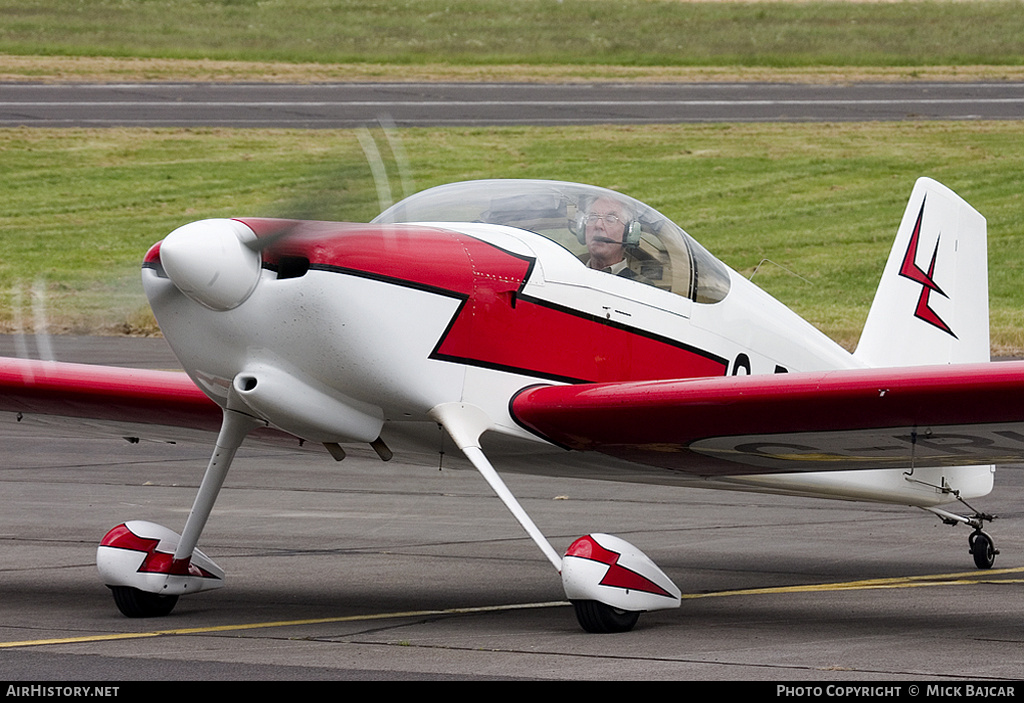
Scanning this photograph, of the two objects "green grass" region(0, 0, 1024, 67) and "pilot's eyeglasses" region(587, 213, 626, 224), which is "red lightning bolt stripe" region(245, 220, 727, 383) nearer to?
"pilot's eyeglasses" region(587, 213, 626, 224)

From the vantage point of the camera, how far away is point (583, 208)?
8.20 m

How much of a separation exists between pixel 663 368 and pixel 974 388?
1.89 metres

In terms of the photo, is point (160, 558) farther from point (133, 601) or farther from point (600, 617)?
point (600, 617)

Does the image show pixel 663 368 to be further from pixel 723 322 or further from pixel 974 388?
pixel 974 388

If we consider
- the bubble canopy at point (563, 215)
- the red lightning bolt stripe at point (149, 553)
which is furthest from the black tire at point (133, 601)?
the bubble canopy at point (563, 215)

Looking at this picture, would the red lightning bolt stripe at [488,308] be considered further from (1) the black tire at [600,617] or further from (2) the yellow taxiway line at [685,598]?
(2) the yellow taxiway line at [685,598]

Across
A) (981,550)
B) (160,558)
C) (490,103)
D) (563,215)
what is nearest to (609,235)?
(563,215)

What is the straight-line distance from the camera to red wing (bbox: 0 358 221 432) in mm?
8930

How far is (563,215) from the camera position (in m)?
8.18

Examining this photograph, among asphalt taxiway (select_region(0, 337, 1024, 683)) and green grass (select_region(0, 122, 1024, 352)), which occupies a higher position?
green grass (select_region(0, 122, 1024, 352))

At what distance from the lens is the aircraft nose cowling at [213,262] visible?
6809 millimetres

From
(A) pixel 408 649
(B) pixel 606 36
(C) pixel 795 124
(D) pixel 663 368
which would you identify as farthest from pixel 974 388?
(B) pixel 606 36

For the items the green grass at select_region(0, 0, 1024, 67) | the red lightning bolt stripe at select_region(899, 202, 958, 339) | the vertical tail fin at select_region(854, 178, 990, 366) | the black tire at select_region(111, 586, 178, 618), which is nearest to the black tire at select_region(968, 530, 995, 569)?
the vertical tail fin at select_region(854, 178, 990, 366)

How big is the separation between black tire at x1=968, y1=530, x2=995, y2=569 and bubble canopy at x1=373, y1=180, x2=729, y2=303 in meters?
2.66
